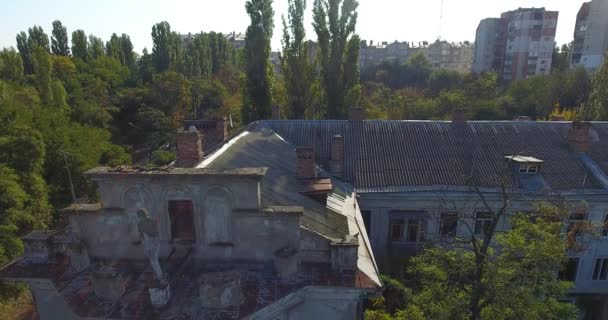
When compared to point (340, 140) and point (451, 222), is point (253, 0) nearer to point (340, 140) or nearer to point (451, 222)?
point (340, 140)

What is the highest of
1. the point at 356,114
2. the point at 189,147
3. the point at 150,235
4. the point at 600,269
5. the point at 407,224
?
the point at 356,114

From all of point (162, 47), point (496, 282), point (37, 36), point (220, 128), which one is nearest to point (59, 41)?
point (37, 36)

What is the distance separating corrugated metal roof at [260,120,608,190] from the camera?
18906 mm

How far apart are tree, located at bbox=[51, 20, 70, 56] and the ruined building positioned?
69711mm

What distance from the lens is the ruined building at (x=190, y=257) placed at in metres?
8.59

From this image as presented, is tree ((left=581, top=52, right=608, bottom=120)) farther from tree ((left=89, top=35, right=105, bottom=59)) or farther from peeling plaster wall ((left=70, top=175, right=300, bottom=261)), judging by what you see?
tree ((left=89, top=35, right=105, bottom=59))

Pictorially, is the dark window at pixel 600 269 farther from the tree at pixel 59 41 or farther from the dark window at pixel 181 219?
the tree at pixel 59 41

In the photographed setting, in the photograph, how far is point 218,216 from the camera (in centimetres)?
969

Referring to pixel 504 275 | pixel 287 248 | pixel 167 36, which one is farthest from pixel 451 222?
pixel 167 36

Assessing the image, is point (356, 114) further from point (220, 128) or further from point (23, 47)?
point (23, 47)

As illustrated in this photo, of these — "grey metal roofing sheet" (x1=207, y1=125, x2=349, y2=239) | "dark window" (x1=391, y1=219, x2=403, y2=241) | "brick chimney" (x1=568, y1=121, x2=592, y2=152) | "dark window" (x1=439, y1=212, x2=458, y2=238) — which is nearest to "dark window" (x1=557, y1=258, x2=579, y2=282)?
"brick chimney" (x1=568, y1=121, x2=592, y2=152)

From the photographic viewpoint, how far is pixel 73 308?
28.6 ft

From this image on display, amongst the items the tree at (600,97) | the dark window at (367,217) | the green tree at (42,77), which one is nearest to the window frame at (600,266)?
the dark window at (367,217)

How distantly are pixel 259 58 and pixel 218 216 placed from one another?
80.8 ft
